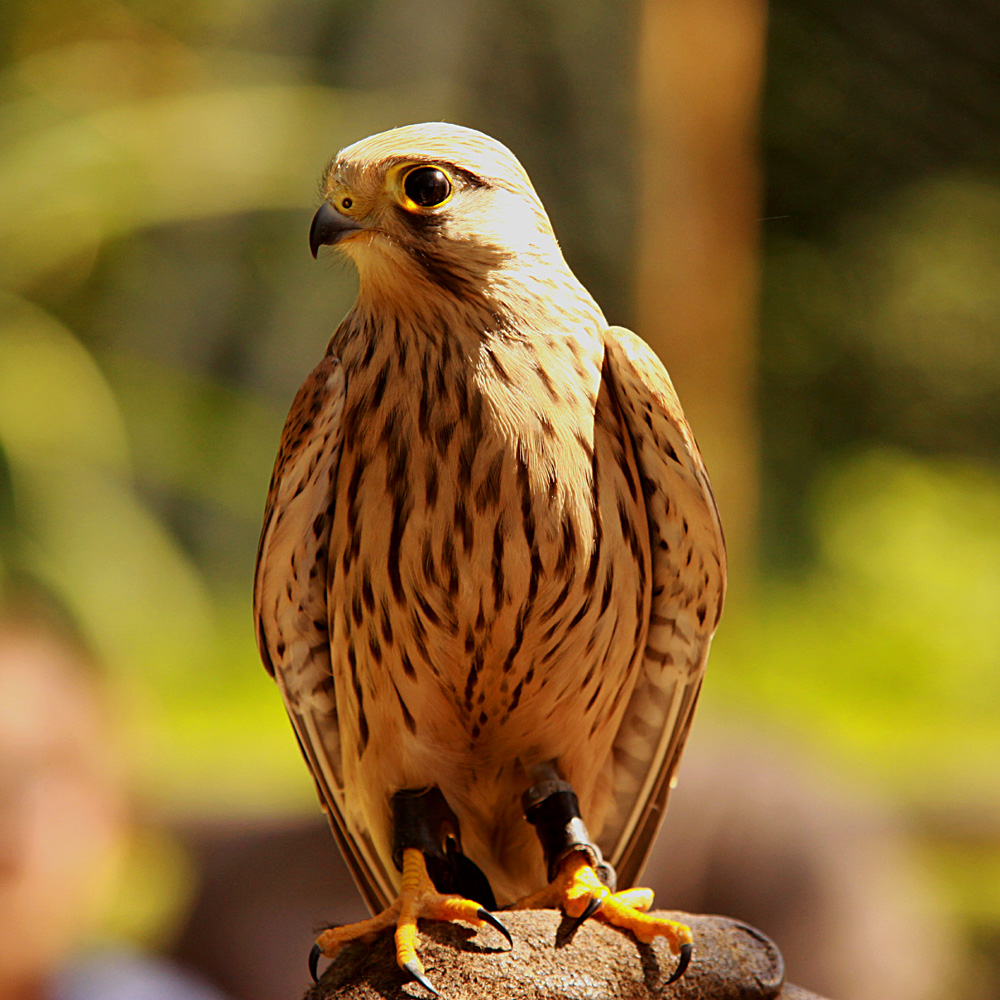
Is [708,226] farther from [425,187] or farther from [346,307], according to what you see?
[425,187]

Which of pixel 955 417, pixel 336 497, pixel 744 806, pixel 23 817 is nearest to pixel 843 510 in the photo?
pixel 955 417

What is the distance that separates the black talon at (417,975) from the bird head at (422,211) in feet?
3.23

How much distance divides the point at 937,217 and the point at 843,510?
89.6 inches

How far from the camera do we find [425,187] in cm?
165

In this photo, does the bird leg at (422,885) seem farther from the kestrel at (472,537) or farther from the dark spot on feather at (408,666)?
the dark spot on feather at (408,666)

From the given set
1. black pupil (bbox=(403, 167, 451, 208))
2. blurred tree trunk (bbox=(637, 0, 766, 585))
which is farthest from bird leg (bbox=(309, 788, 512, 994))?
blurred tree trunk (bbox=(637, 0, 766, 585))

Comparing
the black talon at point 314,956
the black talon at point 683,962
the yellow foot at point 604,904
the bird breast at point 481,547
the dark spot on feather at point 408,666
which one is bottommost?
the black talon at point 314,956

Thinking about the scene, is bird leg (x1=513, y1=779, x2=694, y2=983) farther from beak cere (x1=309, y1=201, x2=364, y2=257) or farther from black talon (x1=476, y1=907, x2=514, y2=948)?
beak cere (x1=309, y1=201, x2=364, y2=257)

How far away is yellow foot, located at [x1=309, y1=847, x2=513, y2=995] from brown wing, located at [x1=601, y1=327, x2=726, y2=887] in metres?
0.51

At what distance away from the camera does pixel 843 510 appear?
7148 mm

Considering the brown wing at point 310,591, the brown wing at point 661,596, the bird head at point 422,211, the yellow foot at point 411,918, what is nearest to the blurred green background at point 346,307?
the brown wing at point 310,591

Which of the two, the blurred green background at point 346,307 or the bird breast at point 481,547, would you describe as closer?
the bird breast at point 481,547

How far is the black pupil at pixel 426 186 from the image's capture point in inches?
64.5

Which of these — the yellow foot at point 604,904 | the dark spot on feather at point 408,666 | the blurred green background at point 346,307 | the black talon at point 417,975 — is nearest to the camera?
the black talon at point 417,975
